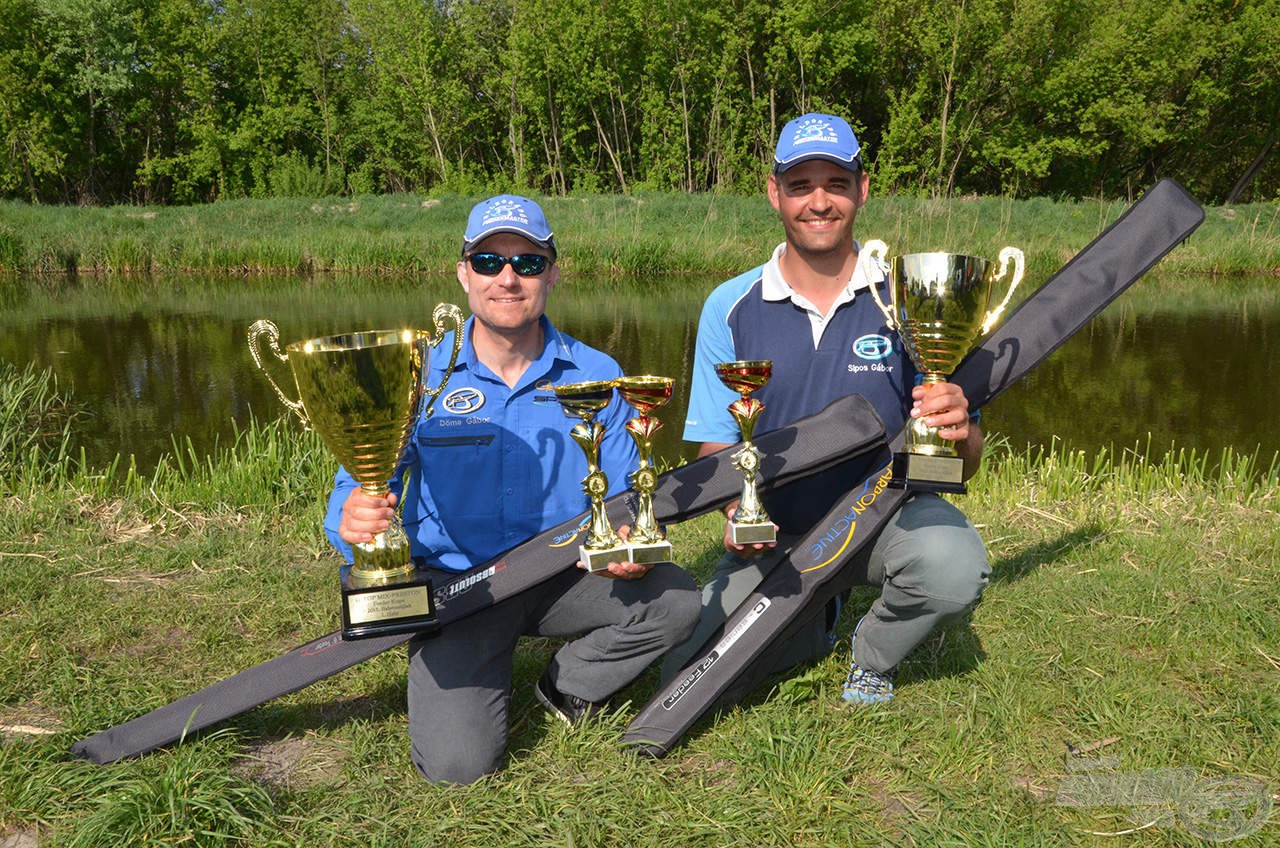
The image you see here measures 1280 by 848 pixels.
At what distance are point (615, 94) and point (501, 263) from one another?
30628 millimetres

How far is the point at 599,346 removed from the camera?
10219 mm

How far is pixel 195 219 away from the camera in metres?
22.6

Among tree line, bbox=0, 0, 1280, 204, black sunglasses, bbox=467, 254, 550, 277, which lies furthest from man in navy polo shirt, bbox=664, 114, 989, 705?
tree line, bbox=0, 0, 1280, 204

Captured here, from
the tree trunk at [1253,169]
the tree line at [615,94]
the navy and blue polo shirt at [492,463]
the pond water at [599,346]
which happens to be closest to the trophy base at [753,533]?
the navy and blue polo shirt at [492,463]

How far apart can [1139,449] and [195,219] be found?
2201 centimetres

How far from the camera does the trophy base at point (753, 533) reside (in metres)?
2.24

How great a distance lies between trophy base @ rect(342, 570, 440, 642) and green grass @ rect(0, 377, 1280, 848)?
0.44 metres

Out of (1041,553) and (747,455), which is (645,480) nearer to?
(747,455)

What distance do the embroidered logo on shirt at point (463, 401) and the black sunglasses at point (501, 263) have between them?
0.34m

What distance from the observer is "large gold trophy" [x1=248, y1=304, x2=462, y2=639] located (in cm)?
209

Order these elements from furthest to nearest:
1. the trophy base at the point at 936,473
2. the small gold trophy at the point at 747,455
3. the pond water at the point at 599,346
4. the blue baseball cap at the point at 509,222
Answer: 1. the pond water at the point at 599,346
2. the blue baseball cap at the point at 509,222
3. the trophy base at the point at 936,473
4. the small gold trophy at the point at 747,455

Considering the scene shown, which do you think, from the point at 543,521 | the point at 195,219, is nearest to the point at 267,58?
the point at 195,219

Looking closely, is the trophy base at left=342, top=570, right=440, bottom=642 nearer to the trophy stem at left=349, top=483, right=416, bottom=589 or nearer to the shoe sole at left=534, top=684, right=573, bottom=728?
the trophy stem at left=349, top=483, right=416, bottom=589

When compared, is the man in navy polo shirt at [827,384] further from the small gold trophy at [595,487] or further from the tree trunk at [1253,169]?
the tree trunk at [1253,169]
